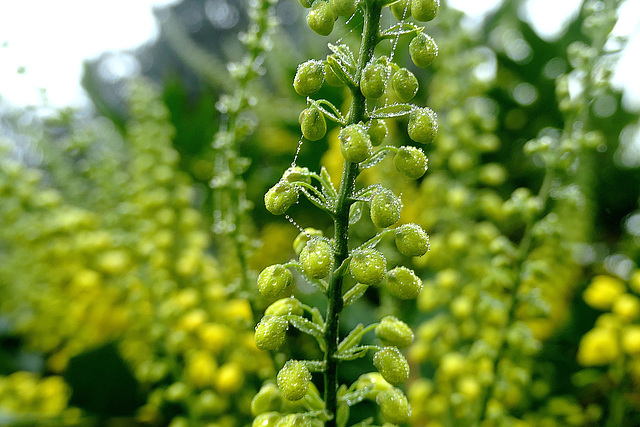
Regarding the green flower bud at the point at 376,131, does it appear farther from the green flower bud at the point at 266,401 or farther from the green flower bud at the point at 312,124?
the green flower bud at the point at 266,401

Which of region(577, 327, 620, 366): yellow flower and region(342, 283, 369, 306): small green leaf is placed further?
region(577, 327, 620, 366): yellow flower

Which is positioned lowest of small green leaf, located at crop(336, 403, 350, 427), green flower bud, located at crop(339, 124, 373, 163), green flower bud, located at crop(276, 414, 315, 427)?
green flower bud, located at crop(276, 414, 315, 427)

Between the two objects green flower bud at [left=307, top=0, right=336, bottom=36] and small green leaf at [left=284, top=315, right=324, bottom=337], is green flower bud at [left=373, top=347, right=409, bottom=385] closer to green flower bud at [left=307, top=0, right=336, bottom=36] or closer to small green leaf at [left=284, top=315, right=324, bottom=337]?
small green leaf at [left=284, top=315, right=324, bottom=337]

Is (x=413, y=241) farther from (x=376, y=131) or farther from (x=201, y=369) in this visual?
(x=201, y=369)

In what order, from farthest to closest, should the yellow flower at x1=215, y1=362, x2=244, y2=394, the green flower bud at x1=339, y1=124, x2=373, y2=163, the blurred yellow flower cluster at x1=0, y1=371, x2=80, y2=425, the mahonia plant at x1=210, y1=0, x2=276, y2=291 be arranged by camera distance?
the blurred yellow flower cluster at x1=0, y1=371, x2=80, y2=425
the yellow flower at x1=215, y1=362, x2=244, y2=394
the mahonia plant at x1=210, y1=0, x2=276, y2=291
the green flower bud at x1=339, y1=124, x2=373, y2=163

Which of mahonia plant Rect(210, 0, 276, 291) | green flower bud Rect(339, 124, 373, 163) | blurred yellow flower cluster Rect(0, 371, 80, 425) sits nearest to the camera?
green flower bud Rect(339, 124, 373, 163)

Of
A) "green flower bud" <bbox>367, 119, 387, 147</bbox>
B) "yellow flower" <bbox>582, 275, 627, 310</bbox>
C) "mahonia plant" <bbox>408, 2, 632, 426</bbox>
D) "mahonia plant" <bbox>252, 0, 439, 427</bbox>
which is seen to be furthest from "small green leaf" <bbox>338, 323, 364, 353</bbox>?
"yellow flower" <bbox>582, 275, 627, 310</bbox>

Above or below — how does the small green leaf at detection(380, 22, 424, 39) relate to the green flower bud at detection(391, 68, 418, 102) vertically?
above
